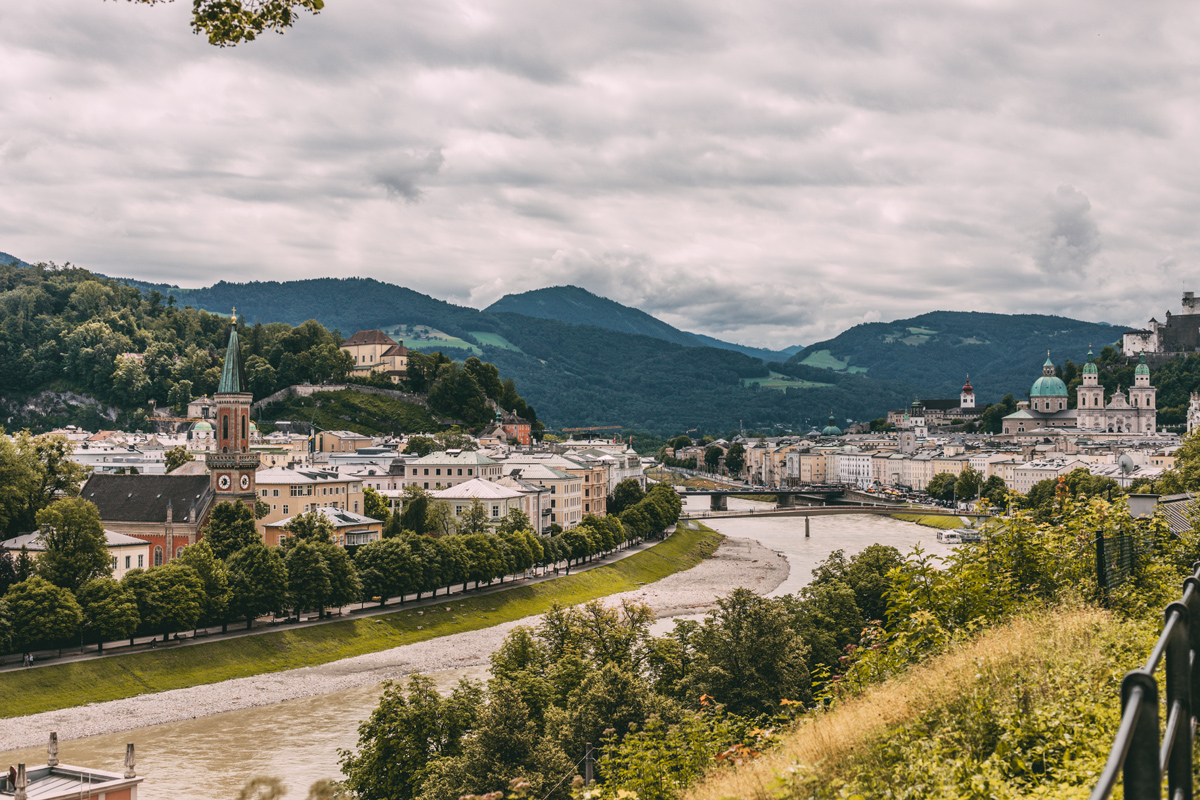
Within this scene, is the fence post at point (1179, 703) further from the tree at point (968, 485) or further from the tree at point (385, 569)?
the tree at point (968, 485)

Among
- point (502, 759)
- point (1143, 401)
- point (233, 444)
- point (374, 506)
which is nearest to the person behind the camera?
point (502, 759)

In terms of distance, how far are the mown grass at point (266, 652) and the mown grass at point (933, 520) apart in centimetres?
4991

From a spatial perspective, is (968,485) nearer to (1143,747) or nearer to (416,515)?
(416,515)

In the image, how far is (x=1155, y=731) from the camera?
2928 mm

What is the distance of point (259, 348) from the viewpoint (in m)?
142

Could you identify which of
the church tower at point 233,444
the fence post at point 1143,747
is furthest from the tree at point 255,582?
the fence post at point 1143,747

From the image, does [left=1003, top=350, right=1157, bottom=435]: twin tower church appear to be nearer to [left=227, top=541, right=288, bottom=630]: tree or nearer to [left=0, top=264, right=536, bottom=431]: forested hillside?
[left=0, top=264, right=536, bottom=431]: forested hillside

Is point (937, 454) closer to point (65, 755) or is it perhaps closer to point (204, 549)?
point (204, 549)

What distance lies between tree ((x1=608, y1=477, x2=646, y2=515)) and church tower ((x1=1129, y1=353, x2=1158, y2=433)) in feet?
353

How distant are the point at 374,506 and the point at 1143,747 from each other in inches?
3014

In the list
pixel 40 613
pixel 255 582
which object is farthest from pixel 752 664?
pixel 255 582

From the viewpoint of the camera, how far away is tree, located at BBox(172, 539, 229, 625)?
47438 mm

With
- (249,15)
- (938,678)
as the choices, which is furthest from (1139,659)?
(249,15)

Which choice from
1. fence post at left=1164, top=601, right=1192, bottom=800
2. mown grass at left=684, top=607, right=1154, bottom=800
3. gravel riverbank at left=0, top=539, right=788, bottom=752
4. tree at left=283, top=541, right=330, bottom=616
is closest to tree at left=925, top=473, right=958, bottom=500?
gravel riverbank at left=0, top=539, right=788, bottom=752
